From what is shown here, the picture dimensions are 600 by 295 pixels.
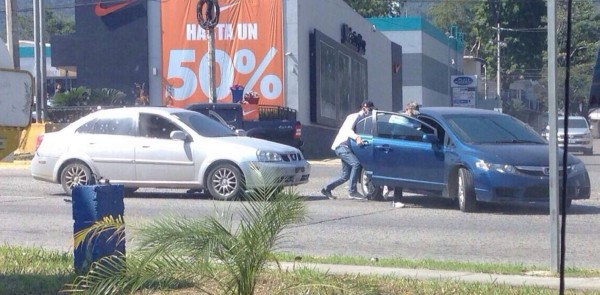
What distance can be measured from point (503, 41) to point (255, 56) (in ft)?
78.7

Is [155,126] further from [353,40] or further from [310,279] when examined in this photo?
[353,40]

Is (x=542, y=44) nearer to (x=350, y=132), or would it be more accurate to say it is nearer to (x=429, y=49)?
(x=429, y=49)

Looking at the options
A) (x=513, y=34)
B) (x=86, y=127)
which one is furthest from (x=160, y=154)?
(x=513, y=34)

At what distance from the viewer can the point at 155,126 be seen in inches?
673

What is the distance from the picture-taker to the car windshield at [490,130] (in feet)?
51.6

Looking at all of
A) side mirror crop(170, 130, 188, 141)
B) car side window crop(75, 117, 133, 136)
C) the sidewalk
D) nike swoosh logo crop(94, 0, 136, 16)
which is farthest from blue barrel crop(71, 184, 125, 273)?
nike swoosh logo crop(94, 0, 136, 16)

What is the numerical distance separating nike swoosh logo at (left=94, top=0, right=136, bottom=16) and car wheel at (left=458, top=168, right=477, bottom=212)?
23458 millimetres

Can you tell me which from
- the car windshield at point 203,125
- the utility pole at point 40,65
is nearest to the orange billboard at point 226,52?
the utility pole at point 40,65

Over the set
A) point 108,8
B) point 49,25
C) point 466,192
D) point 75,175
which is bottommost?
point 466,192

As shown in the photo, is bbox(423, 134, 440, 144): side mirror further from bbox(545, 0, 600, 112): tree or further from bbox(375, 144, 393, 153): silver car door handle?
bbox(545, 0, 600, 112): tree

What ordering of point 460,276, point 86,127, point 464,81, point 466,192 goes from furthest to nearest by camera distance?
point 464,81
point 86,127
point 466,192
point 460,276

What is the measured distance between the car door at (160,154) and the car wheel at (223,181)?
39 cm

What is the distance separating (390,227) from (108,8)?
25262 mm

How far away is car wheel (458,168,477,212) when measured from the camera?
15.0m
